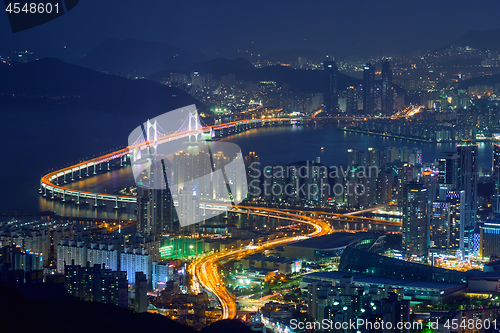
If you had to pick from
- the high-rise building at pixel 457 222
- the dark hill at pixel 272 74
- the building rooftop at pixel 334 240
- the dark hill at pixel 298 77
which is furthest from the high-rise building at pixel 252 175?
the dark hill at pixel 298 77

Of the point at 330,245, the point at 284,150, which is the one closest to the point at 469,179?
the point at 330,245

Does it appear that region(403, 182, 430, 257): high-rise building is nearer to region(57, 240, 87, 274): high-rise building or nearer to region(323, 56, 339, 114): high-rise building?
region(57, 240, 87, 274): high-rise building

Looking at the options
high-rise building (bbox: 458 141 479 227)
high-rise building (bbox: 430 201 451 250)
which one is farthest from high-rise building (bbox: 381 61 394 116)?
high-rise building (bbox: 430 201 451 250)

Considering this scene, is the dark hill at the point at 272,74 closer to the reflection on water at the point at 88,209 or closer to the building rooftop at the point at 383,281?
the reflection on water at the point at 88,209

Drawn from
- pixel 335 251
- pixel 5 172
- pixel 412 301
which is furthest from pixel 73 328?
pixel 5 172

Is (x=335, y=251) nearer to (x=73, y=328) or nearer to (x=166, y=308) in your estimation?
(x=166, y=308)
